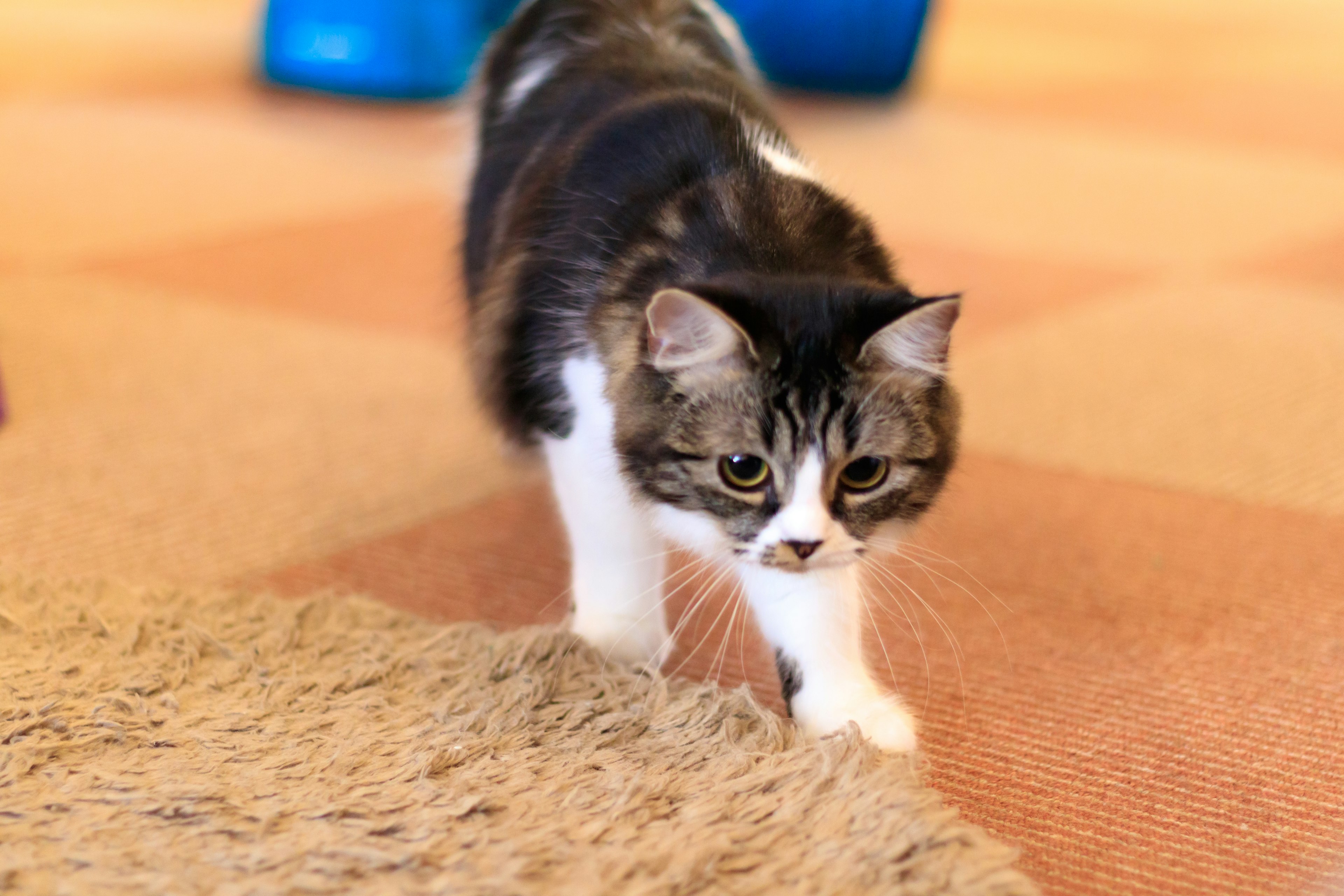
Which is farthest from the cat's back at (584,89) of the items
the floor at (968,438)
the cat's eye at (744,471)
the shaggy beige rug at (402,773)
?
the shaggy beige rug at (402,773)

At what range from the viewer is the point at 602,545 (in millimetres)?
1256

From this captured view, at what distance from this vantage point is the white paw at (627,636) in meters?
1.27

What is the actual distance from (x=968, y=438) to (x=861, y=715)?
0.87 m

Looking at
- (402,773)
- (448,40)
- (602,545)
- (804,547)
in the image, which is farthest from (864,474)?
(448,40)

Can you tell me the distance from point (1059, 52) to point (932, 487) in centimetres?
557

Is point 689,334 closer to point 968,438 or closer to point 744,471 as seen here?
point 744,471

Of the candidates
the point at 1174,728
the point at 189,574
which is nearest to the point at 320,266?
the point at 189,574

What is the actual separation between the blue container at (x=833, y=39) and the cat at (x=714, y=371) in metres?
3.01

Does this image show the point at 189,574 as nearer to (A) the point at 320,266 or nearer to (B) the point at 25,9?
(A) the point at 320,266

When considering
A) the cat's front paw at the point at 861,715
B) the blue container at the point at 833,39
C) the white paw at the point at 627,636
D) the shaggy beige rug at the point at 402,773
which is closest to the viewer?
the shaggy beige rug at the point at 402,773

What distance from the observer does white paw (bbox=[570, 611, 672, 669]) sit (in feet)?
4.16

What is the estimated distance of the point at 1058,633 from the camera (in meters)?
1.39

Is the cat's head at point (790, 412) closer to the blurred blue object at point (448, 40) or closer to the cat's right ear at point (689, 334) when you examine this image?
the cat's right ear at point (689, 334)

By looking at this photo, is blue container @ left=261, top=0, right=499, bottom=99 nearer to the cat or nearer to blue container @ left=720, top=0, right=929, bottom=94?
blue container @ left=720, top=0, right=929, bottom=94
